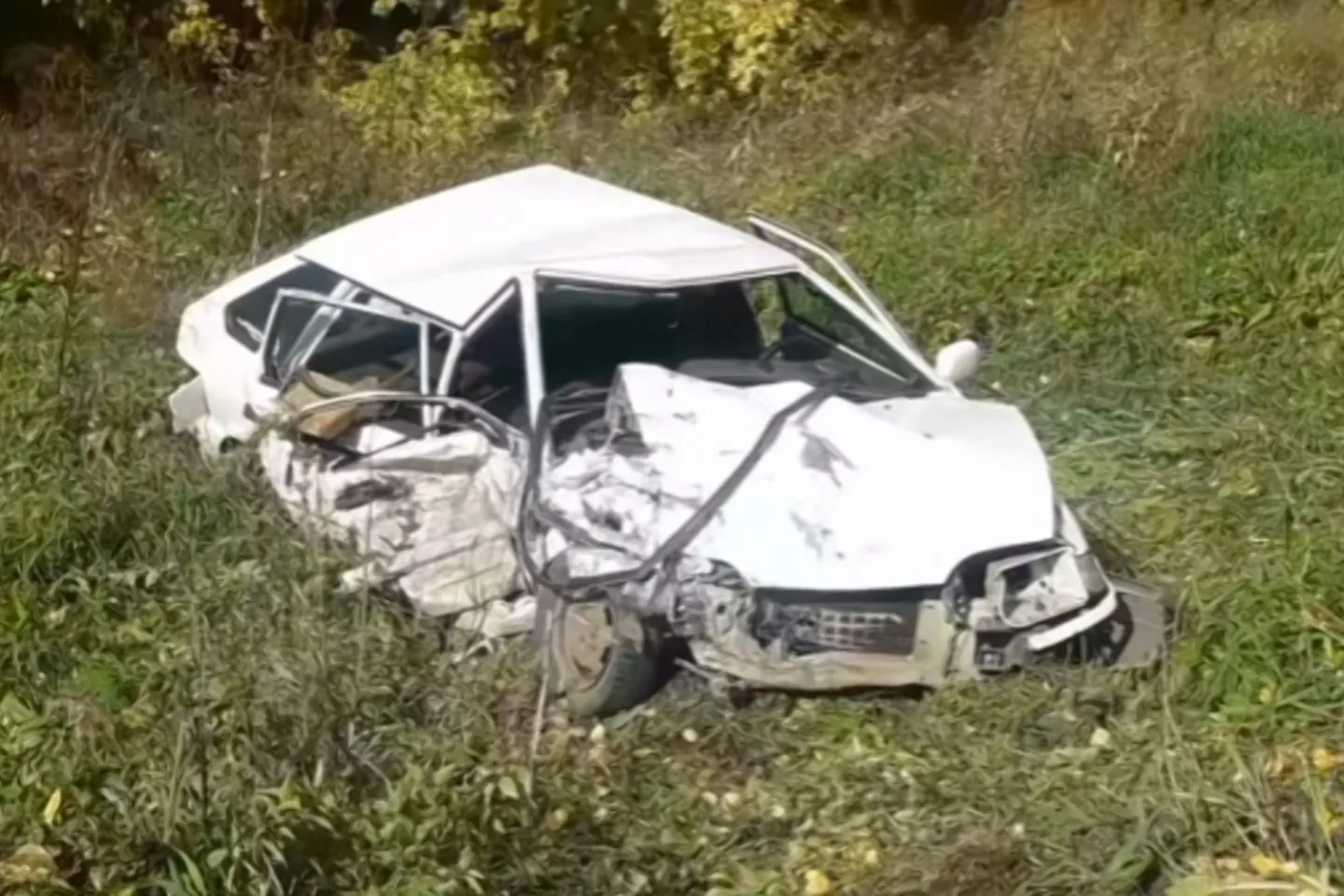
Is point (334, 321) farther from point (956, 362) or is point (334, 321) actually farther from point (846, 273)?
point (956, 362)

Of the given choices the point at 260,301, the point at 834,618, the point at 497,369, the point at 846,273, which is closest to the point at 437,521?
the point at 497,369

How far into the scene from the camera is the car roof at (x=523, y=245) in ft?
17.8

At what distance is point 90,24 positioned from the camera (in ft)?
36.3

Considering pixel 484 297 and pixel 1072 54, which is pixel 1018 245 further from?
pixel 484 297

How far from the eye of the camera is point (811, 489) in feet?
15.9

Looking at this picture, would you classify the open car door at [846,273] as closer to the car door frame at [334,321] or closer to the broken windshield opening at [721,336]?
the broken windshield opening at [721,336]

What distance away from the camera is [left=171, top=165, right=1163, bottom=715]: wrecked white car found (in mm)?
4727

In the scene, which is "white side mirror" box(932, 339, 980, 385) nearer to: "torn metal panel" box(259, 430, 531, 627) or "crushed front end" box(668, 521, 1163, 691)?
"crushed front end" box(668, 521, 1163, 691)

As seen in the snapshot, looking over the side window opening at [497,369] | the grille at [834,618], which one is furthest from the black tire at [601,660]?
the side window opening at [497,369]

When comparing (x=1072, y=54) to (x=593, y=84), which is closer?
(x=1072, y=54)

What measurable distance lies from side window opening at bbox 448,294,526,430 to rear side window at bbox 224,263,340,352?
31.6 inches

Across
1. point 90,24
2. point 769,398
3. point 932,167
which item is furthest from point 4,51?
point 769,398

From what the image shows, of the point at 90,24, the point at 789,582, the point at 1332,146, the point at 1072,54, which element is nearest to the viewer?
the point at 789,582

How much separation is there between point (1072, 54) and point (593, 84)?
2.99m
